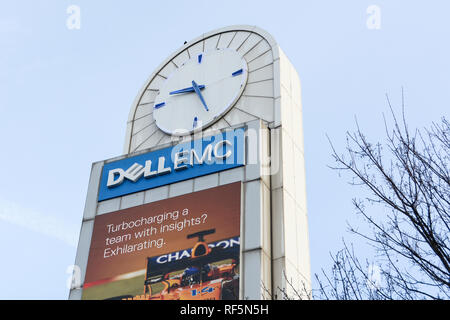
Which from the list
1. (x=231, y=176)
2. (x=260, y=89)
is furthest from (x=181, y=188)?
(x=260, y=89)

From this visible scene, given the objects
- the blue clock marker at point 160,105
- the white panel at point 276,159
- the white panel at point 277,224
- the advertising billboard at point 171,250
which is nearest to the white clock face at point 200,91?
the blue clock marker at point 160,105

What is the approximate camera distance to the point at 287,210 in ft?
61.7

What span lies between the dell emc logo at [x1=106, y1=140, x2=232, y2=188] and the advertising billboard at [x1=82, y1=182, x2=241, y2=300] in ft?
3.92

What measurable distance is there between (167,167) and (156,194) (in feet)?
3.27

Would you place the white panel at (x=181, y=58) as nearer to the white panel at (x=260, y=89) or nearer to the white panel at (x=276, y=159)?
the white panel at (x=260, y=89)

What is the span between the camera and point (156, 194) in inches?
788

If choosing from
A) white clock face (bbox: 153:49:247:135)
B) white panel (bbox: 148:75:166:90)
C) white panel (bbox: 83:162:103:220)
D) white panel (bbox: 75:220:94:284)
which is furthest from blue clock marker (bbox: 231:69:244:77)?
white panel (bbox: 75:220:94:284)

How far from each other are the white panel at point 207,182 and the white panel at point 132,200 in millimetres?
1880

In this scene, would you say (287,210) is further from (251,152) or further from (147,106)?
(147,106)

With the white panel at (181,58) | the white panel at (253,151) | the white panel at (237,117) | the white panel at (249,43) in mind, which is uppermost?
the white panel at (181,58)

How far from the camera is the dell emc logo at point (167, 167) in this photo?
20.0 m

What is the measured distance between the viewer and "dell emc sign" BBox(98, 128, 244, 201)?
19641mm
